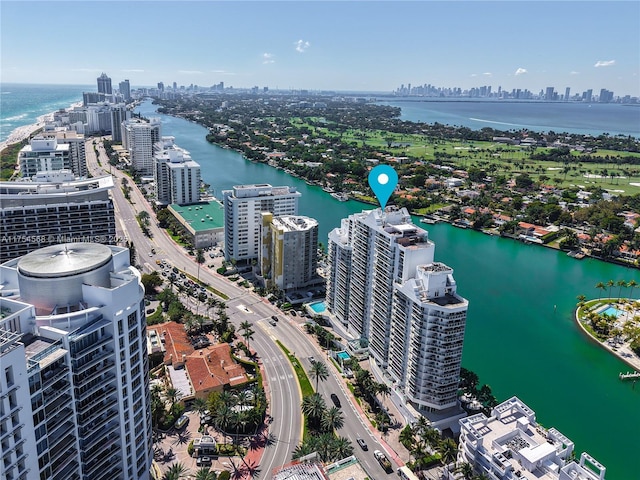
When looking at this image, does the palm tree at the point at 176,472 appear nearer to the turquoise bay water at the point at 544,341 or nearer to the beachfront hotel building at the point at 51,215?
the turquoise bay water at the point at 544,341

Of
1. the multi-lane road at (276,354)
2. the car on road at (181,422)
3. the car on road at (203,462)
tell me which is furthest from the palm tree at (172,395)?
the multi-lane road at (276,354)

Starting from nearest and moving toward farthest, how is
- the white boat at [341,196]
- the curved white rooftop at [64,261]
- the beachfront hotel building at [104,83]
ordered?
the curved white rooftop at [64,261] → the white boat at [341,196] → the beachfront hotel building at [104,83]

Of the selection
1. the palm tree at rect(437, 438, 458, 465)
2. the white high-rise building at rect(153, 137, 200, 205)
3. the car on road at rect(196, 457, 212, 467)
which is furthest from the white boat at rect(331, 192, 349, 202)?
the car on road at rect(196, 457, 212, 467)

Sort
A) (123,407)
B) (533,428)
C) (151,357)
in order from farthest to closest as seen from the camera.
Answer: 1. (151,357)
2. (533,428)
3. (123,407)

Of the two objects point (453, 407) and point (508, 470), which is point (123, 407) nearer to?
point (508, 470)

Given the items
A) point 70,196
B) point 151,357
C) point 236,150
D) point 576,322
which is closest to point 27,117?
point 236,150

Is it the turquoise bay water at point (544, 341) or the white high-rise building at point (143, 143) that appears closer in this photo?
the turquoise bay water at point (544, 341)

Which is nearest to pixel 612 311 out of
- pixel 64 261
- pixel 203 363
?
pixel 203 363

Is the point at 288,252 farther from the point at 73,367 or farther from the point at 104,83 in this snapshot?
the point at 104,83
